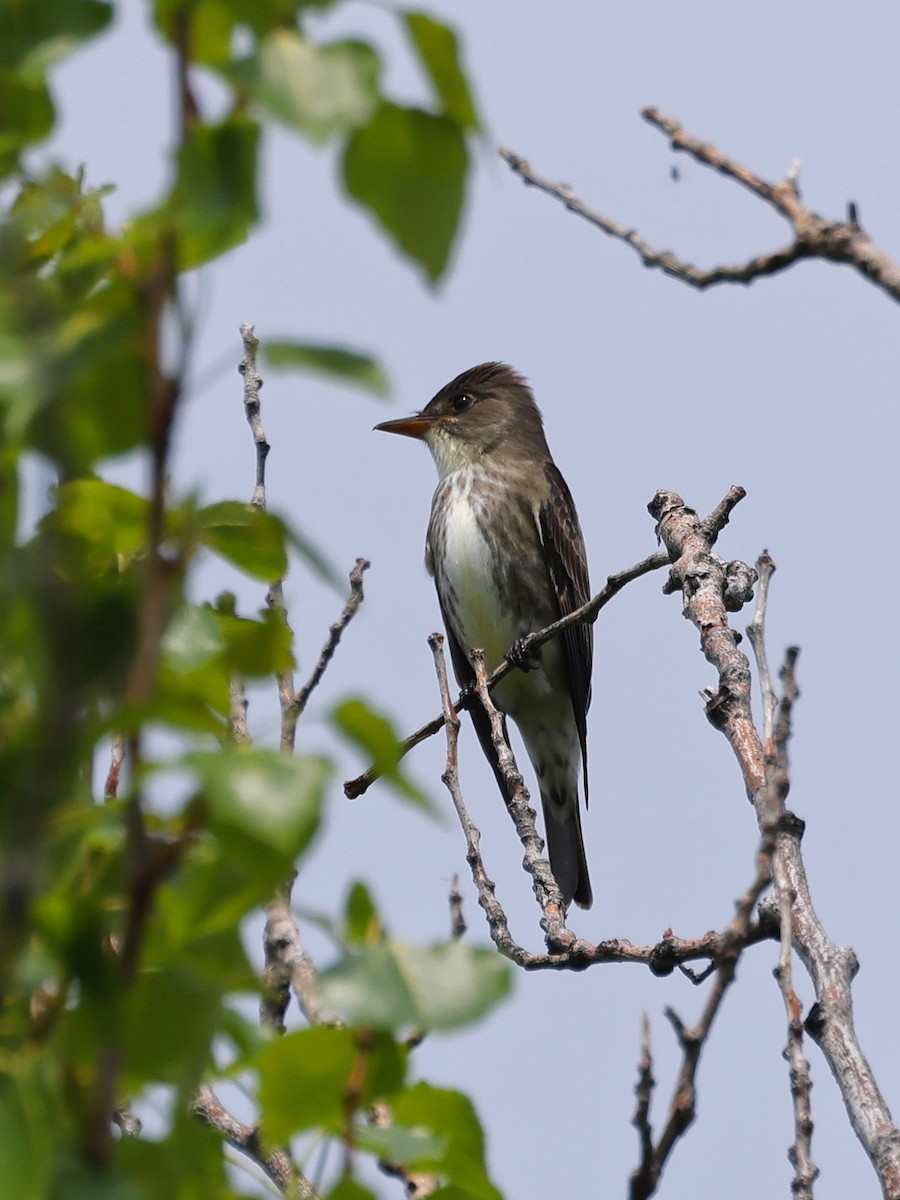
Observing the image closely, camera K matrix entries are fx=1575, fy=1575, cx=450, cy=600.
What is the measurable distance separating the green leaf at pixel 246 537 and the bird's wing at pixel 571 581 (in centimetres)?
829

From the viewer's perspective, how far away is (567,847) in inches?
385

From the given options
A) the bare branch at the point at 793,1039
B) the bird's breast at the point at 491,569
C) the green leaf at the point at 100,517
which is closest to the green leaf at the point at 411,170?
the green leaf at the point at 100,517

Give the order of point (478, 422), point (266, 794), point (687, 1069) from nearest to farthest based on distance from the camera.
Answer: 1. point (266, 794)
2. point (687, 1069)
3. point (478, 422)

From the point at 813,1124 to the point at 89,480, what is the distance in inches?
69.4

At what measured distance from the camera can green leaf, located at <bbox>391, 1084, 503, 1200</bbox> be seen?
1357mm

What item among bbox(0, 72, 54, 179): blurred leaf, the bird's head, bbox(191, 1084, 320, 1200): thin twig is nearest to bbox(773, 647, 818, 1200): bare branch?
bbox(191, 1084, 320, 1200): thin twig

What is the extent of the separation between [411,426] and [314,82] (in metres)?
9.55

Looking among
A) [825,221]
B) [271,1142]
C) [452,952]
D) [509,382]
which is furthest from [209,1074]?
[509,382]

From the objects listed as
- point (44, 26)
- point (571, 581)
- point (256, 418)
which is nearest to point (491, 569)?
point (571, 581)

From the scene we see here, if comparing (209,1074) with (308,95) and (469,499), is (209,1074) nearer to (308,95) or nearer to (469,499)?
(308,95)

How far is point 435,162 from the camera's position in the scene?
3.66 ft

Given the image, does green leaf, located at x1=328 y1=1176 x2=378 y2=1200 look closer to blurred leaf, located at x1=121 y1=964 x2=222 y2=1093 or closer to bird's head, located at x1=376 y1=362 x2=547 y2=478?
blurred leaf, located at x1=121 y1=964 x2=222 y2=1093

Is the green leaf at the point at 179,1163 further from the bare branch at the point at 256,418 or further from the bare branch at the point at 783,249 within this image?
the bare branch at the point at 256,418

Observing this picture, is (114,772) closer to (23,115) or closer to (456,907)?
(456,907)
